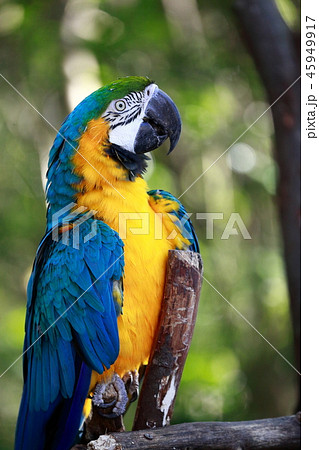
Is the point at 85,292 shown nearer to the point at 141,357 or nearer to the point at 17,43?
the point at 141,357

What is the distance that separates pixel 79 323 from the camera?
5.98 feet

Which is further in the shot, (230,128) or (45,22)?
(230,128)

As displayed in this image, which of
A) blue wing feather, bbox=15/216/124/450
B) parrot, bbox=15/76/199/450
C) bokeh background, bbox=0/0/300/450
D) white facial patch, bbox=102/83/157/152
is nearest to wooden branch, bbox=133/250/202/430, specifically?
parrot, bbox=15/76/199/450

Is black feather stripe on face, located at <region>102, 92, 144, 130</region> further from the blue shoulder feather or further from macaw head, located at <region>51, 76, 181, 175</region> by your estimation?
the blue shoulder feather

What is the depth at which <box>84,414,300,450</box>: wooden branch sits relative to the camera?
1671 millimetres

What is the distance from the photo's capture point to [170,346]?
1.87 meters

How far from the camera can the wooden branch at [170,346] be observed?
1.85 meters

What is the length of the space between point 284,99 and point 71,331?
1532 mm

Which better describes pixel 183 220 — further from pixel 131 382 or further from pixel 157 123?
pixel 131 382

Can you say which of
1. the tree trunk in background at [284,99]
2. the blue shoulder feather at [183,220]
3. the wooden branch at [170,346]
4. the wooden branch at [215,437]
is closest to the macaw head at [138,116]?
the blue shoulder feather at [183,220]

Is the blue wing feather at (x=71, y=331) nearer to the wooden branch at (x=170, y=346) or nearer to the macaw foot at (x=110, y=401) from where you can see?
the macaw foot at (x=110, y=401)

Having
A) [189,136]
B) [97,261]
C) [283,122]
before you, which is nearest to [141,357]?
[97,261]
